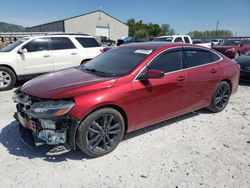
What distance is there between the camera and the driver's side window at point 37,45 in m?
7.51

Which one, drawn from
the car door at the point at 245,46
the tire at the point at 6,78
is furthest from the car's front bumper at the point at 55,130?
the car door at the point at 245,46

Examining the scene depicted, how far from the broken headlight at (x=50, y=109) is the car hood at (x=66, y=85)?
10 centimetres

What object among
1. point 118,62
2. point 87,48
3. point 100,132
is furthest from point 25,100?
point 87,48

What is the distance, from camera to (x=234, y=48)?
14.6 m

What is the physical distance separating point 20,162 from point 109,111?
1.43m

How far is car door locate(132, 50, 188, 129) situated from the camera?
143 inches

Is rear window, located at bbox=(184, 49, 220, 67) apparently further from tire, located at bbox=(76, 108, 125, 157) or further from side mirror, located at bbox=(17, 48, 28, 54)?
side mirror, located at bbox=(17, 48, 28, 54)

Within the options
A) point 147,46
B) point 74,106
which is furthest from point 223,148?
point 74,106

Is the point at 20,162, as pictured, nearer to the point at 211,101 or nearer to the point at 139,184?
the point at 139,184

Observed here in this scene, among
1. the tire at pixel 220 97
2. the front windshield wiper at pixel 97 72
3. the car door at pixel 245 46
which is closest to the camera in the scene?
the front windshield wiper at pixel 97 72

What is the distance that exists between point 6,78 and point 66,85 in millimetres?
4875

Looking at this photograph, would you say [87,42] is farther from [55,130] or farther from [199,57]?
[55,130]

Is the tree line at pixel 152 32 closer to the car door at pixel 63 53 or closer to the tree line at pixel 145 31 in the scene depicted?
the tree line at pixel 145 31

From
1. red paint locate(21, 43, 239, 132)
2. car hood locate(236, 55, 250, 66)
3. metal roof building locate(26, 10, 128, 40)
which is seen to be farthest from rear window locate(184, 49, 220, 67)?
metal roof building locate(26, 10, 128, 40)
